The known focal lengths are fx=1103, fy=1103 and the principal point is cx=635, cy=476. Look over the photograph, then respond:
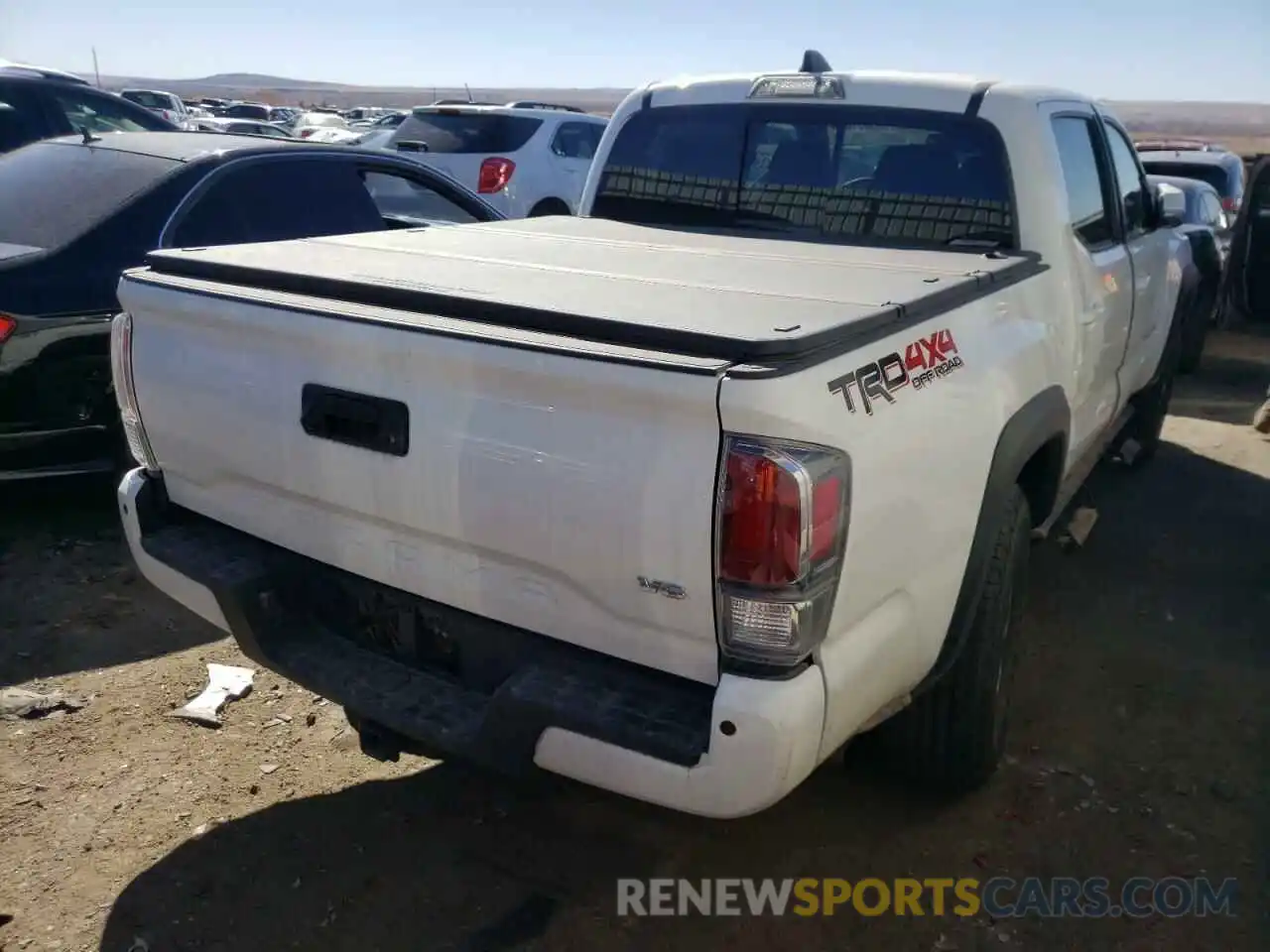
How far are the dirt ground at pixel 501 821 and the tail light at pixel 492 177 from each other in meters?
6.88

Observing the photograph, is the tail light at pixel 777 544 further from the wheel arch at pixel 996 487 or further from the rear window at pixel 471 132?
the rear window at pixel 471 132

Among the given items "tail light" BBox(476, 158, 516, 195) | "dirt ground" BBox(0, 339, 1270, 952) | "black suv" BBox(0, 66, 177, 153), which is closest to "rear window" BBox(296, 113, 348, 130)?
"tail light" BBox(476, 158, 516, 195)

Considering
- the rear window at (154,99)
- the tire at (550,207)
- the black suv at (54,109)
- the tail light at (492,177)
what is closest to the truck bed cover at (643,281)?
the black suv at (54,109)

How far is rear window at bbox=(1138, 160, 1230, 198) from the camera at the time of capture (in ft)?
34.9

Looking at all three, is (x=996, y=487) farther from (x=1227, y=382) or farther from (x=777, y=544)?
(x=1227, y=382)

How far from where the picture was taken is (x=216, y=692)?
372cm

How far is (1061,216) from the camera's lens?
3.69 m

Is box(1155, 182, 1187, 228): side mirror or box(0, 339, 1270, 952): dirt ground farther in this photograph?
box(1155, 182, 1187, 228): side mirror

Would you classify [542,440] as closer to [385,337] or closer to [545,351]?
Result: [545,351]

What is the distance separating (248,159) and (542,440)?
3.59 meters

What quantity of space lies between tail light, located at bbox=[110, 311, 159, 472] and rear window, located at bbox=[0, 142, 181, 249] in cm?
193

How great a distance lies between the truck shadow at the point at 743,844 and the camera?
2.69 m

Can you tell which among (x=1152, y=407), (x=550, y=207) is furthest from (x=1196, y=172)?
(x=550, y=207)

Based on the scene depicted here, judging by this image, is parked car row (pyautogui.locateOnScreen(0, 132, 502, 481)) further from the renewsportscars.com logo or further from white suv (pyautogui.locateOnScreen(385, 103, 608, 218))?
white suv (pyautogui.locateOnScreen(385, 103, 608, 218))
